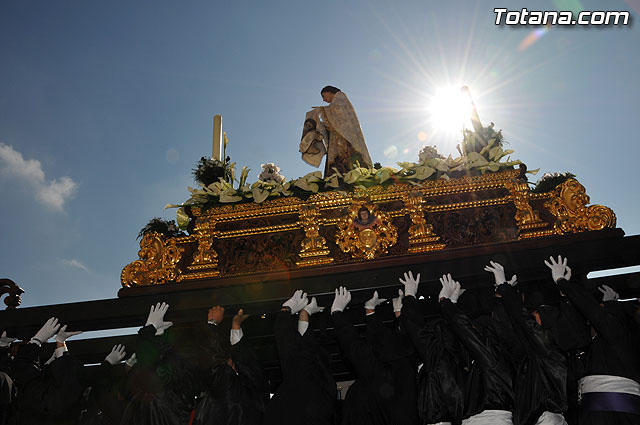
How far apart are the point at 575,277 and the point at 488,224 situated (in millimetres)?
1555

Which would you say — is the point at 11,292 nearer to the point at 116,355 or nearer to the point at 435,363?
the point at 116,355

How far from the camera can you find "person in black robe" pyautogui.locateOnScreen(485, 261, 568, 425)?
4434 mm

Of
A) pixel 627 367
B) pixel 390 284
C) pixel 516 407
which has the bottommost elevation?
pixel 516 407

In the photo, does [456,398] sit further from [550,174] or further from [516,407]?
[550,174]

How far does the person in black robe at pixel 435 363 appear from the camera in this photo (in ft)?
14.8

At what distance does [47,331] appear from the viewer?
542cm

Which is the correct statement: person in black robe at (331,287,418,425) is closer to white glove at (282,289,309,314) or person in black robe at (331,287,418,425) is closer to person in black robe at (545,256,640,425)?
white glove at (282,289,309,314)

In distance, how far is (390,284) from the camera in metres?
5.14

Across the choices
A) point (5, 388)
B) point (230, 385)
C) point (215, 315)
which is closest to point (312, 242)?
point (215, 315)

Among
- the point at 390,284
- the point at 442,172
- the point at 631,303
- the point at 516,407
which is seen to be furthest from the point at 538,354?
the point at 442,172

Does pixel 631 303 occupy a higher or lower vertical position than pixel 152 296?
lower

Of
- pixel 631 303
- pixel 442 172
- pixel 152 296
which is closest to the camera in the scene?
pixel 631 303

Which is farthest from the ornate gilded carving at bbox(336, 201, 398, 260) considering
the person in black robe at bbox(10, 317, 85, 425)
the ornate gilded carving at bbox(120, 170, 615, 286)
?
the person in black robe at bbox(10, 317, 85, 425)

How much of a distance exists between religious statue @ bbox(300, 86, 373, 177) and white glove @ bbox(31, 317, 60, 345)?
4.20 meters
